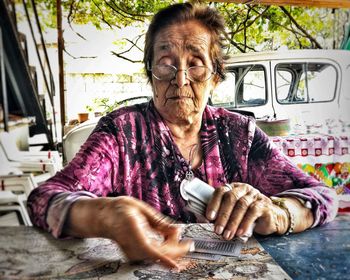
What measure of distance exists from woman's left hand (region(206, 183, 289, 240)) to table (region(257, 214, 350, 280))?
0.05 m

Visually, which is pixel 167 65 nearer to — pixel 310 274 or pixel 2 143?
pixel 2 143

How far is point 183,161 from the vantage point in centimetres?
148

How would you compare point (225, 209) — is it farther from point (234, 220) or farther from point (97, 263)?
point (97, 263)

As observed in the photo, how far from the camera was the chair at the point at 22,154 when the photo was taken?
1.31m

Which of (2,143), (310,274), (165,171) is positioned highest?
(2,143)

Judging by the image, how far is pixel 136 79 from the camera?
1.46 metres

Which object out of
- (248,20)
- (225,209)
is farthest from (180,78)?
(225,209)

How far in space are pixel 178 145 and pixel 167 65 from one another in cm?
34

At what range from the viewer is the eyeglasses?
1425mm

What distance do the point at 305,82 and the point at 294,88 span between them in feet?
0.20

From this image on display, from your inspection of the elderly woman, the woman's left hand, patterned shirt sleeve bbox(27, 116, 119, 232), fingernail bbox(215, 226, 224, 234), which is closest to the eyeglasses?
the elderly woman

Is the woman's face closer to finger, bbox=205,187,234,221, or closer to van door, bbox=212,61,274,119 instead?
van door, bbox=212,61,274,119

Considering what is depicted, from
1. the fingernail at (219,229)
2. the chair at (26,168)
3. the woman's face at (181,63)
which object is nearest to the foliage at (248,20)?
the woman's face at (181,63)

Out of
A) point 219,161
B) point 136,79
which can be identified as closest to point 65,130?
point 136,79
